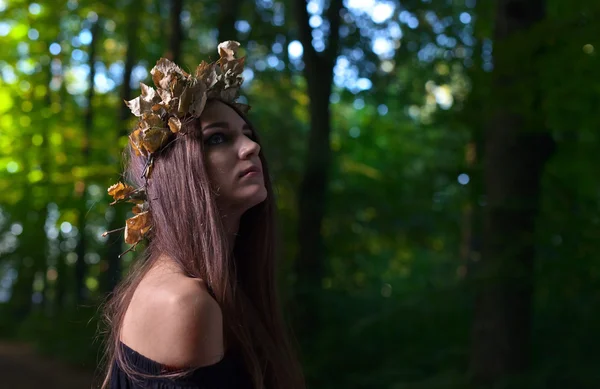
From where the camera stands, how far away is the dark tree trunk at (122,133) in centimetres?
941

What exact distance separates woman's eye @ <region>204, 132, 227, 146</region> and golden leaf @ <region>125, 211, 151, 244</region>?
0.87ft

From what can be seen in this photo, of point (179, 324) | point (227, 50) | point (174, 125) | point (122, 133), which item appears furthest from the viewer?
point (122, 133)

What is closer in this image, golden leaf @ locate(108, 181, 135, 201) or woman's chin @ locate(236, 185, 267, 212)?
woman's chin @ locate(236, 185, 267, 212)

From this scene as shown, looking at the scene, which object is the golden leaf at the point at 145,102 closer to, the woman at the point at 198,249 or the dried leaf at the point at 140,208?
the woman at the point at 198,249

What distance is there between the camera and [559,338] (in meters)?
6.65

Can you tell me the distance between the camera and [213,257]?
5.76ft

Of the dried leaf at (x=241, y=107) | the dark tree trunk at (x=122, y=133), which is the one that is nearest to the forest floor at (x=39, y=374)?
the dark tree trunk at (x=122, y=133)

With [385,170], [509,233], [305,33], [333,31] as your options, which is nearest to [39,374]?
[385,170]

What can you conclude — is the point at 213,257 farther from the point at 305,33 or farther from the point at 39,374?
the point at 39,374

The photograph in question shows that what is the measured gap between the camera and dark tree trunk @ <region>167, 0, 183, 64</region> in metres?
10.2

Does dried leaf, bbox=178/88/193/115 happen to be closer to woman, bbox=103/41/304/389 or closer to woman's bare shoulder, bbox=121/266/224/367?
woman, bbox=103/41/304/389

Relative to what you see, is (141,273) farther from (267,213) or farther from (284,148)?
(284,148)

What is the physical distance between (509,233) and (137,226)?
4258mm

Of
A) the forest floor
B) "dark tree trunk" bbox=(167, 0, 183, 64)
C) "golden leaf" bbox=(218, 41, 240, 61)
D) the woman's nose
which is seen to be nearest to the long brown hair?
the woman's nose
